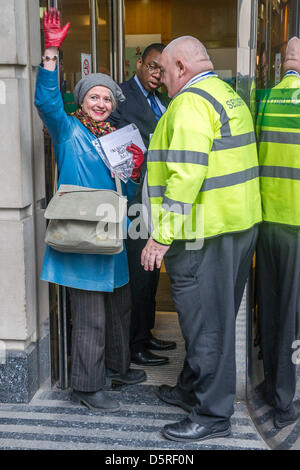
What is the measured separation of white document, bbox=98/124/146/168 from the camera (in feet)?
10.1

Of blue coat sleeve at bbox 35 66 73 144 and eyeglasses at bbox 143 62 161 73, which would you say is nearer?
blue coat sleeve at bbox 35 66 73 144

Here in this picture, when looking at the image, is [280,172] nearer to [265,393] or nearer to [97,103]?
[97,103]

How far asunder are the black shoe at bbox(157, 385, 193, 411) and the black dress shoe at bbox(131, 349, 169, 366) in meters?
0.40

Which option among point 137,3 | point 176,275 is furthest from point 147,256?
point 137,3

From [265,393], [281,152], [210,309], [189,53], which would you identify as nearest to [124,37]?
[189,53]

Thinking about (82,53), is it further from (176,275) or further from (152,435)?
(152,435)

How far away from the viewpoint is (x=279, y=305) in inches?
114

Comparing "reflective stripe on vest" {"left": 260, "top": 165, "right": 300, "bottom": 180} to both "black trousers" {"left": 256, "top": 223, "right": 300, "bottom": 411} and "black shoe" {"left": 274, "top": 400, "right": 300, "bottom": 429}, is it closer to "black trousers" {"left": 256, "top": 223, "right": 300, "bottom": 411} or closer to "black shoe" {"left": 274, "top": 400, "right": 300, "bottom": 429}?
"black trousers" {"left": 256, "top": 223, "right": 300, "bottom": 411}

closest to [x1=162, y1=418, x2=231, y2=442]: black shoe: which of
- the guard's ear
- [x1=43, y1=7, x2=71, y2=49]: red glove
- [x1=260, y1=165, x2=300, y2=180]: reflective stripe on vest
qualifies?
[x1=260, y1=165, x2=300, y2=180]: reflective stripe on vest

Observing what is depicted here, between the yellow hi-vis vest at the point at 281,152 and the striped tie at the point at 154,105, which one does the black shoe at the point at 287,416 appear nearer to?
the yellow hi-vis vest at the point at 281,152

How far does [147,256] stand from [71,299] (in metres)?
0.64

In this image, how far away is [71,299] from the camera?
10.4 ft

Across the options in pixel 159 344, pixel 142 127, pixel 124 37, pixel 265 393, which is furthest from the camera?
pixel 124 37

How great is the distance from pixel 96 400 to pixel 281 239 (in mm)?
1262
